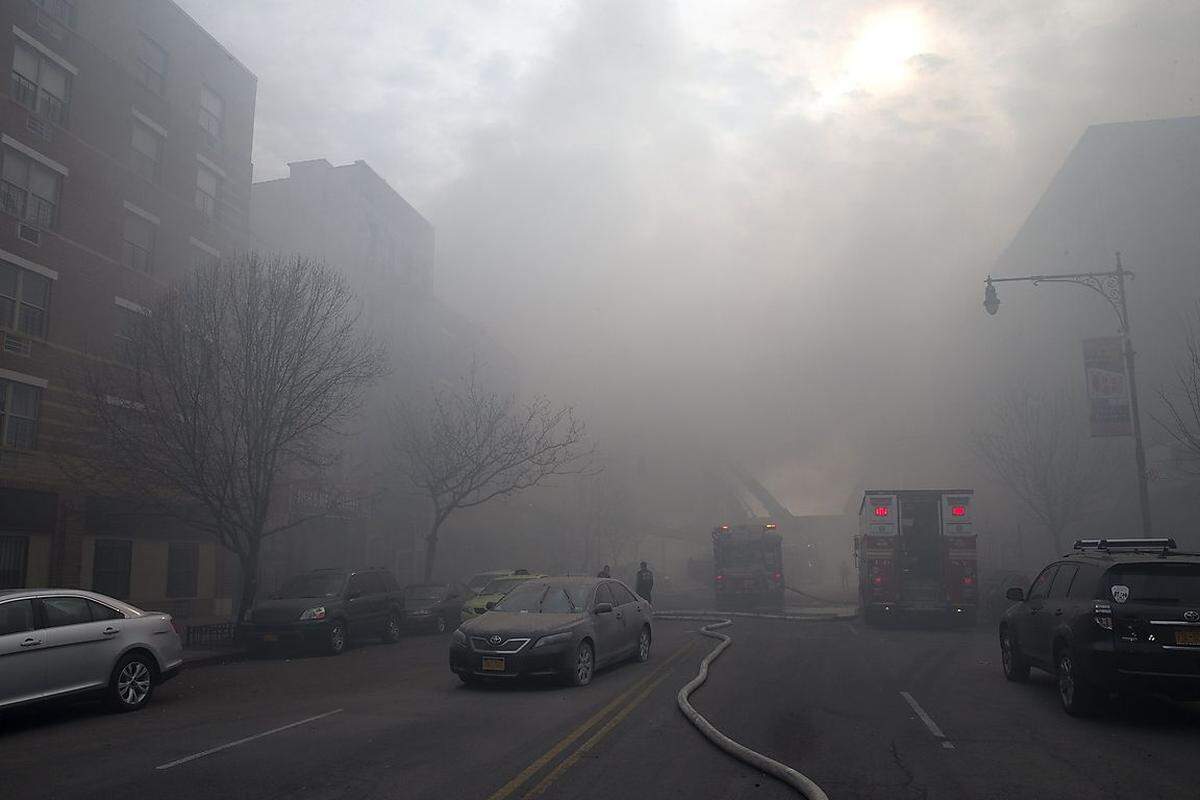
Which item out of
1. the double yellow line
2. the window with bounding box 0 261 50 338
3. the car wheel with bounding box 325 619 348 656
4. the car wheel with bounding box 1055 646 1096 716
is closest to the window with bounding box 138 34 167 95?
the window with bounding box 0 261 50 338

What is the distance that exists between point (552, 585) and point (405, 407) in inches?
1004

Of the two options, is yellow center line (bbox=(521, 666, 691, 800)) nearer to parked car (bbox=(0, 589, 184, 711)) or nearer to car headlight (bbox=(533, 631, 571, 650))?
car headlight (bbox=(533, 631, 571, 650))

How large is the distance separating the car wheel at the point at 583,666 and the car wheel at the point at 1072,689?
18.7ft

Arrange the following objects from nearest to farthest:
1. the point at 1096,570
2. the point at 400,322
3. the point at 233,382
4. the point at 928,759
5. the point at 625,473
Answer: the point at 928,759 → the point at 1096,570 → the point at 233,382 → the point at 400,322 → the point at 625,473

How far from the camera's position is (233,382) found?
1977 centimetres

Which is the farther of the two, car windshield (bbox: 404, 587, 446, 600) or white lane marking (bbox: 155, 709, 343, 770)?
car windshield (bbox: 404, 587, 446, 600)

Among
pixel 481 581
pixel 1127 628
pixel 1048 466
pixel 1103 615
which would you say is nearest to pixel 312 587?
pixel 481 581

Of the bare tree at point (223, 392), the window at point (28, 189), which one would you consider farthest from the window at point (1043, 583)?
the window at point (28, 189)

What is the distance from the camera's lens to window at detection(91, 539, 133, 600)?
23812 mm

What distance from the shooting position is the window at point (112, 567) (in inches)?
938

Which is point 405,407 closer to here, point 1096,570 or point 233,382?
point 233,382

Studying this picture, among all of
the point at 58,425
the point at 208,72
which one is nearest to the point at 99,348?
the point at 58,425

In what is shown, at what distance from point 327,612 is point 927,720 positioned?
1199cm

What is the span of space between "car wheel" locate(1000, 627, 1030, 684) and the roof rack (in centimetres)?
169
